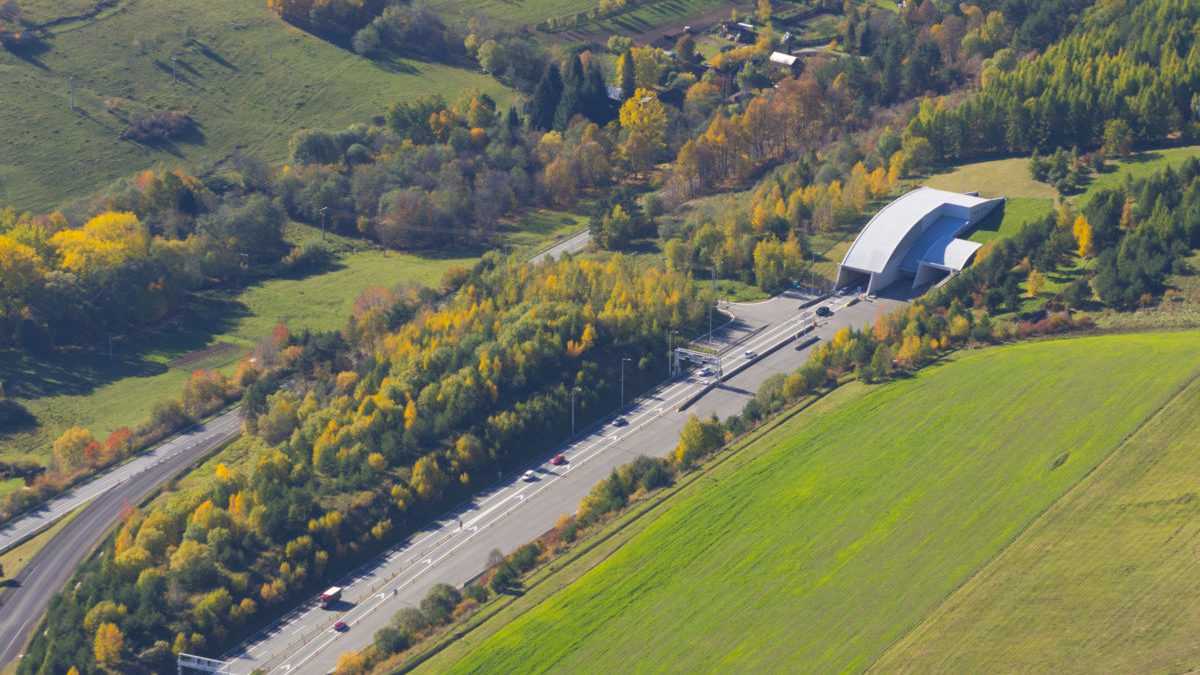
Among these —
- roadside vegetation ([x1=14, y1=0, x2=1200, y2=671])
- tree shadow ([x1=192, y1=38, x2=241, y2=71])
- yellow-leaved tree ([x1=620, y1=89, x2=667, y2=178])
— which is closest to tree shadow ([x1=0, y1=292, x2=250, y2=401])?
roadside vegetation ([x1=14, y1=0, x2=1200, y2=671])

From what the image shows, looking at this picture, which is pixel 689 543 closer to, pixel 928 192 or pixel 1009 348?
pixel 1009 348

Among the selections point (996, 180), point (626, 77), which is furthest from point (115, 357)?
point (996, 180)

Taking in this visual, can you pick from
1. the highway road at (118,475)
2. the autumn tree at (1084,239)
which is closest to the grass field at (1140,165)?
the autumn tree at (1084,239)

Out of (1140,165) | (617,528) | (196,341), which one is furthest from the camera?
(1140,165)

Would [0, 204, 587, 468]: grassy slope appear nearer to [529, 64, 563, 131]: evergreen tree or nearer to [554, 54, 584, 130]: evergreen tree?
[554, 54, 584, 130]: evergreen tree

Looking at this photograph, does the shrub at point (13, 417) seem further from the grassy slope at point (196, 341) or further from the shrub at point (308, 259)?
the shrub at point (308, 259)

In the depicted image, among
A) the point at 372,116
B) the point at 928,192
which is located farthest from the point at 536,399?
the point at 372,116

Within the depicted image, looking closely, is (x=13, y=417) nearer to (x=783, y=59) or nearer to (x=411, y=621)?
(x=411, y=621)
